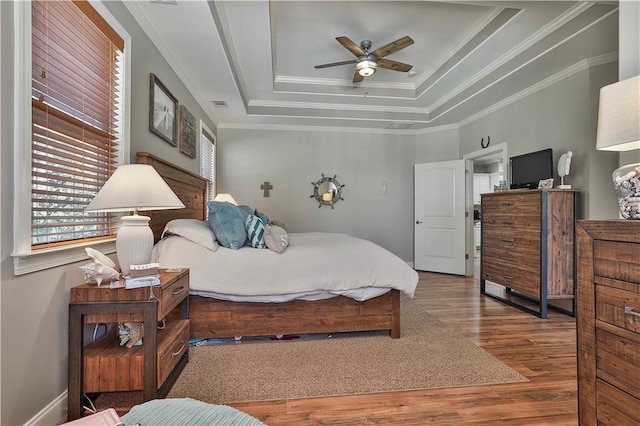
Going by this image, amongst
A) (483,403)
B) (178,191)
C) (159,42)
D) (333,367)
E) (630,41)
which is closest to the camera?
(483,403)

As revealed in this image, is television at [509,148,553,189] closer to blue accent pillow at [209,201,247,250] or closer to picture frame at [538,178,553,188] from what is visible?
picture frame at [538,178,553,188]

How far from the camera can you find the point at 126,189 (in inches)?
63.3

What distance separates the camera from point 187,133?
3.63 meters

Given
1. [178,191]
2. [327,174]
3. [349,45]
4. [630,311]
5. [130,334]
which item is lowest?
[130,334]

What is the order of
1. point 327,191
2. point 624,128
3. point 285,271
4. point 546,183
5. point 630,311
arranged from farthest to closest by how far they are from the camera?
point 327,191, point 546,183, point 285,271, point 624,128, point 630,311

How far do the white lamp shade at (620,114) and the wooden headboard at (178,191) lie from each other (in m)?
2.67

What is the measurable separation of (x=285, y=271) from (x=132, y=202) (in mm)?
1148

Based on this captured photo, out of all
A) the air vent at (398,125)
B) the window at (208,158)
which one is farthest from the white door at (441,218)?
the window at (208,158)

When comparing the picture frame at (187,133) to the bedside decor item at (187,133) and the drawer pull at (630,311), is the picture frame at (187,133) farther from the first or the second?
the drawer pull at (630,311)

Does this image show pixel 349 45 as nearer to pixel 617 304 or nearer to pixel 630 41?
pixel 630 41

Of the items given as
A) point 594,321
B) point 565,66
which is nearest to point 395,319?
point 594,321

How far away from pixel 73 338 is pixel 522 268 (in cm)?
382

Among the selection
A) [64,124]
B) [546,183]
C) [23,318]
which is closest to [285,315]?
[23,318]

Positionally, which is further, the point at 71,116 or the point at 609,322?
the point at 71,116
